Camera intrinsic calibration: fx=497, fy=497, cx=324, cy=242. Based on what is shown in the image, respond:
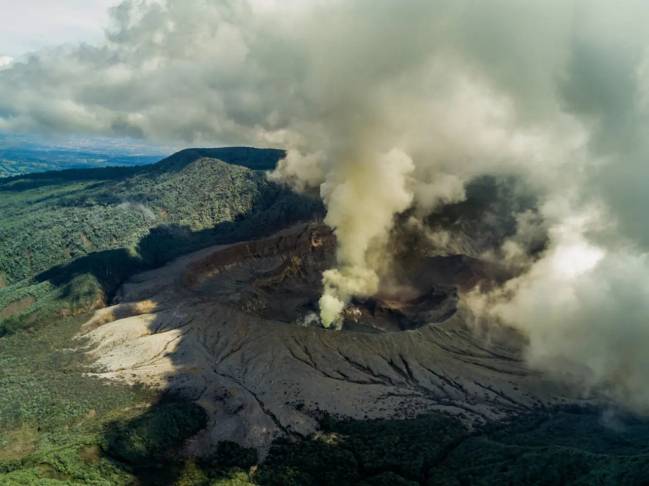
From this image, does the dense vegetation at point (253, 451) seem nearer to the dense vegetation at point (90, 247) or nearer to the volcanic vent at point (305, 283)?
the dense vegetation at point (90, 247)

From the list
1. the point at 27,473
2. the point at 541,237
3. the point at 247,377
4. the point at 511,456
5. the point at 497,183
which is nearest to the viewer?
the point at 27,473

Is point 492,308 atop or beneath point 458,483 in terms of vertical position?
atop

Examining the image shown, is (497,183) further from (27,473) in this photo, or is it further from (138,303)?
(27,473)

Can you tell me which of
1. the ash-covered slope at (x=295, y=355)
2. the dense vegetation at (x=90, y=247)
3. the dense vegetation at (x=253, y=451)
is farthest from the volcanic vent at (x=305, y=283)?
the dense vegetation at (x=253, y=451)

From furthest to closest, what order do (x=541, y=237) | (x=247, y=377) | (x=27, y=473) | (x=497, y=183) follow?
(x=497, y=183), (x=541, y=237), (x=247, y=377), (x=27, y=473)

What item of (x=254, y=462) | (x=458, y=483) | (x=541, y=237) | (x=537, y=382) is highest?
(x=541, y=237)

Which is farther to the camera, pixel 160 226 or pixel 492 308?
pixel 160 226

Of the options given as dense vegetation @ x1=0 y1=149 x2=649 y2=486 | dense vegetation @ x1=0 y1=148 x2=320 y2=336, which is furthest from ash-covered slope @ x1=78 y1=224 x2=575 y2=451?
dense vegetation @ x1=0 y1=148 x2=320 y2=336

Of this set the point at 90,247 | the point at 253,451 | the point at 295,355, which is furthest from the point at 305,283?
the point at 90,247

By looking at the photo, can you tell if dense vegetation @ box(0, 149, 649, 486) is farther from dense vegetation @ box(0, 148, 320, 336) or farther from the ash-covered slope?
dense vegetation @ box(0, 148, 320, 336)

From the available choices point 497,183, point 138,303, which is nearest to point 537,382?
point 138,303
